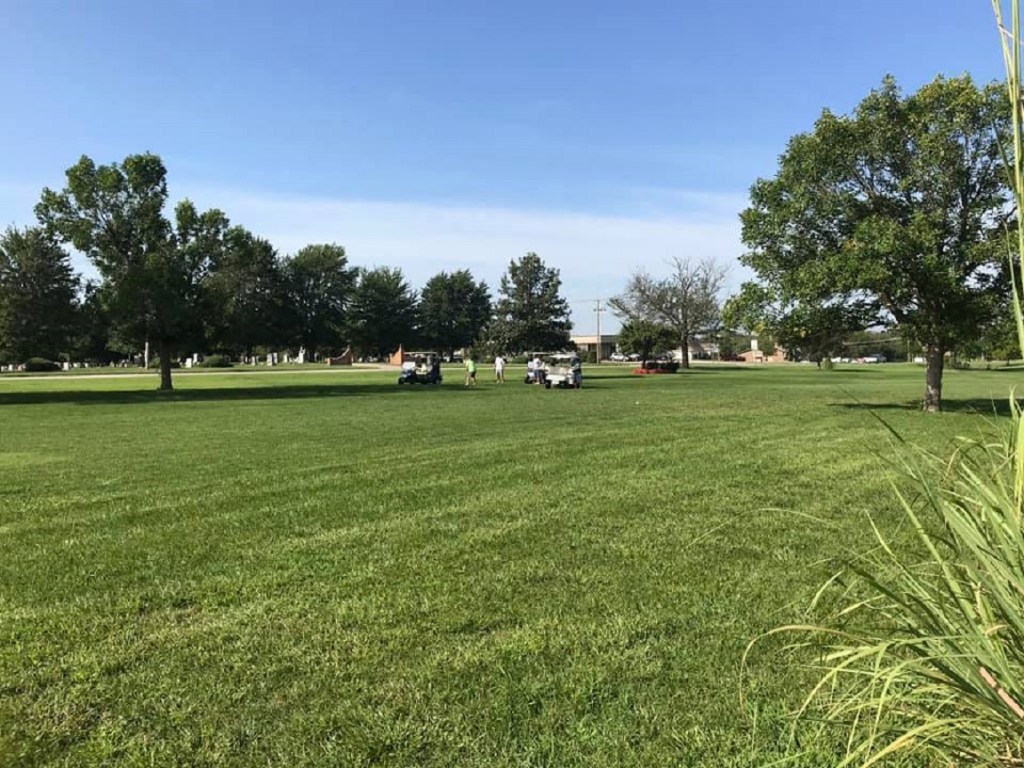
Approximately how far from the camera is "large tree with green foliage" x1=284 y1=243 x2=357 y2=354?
102562mm

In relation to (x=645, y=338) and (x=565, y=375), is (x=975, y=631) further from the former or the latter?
(x=645, y=338)

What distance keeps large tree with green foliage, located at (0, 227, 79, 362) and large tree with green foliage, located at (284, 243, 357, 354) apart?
66170 millimetres

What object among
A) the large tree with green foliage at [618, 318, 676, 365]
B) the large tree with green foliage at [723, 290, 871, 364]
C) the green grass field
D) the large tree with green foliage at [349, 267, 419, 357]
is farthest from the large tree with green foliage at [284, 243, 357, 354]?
the green grass field

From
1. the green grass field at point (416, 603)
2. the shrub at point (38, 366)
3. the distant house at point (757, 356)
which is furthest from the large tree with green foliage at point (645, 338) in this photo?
the shrub at point (38, 366)

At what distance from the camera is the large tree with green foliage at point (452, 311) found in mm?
110938

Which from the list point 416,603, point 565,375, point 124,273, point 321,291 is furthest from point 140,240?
point 321,291

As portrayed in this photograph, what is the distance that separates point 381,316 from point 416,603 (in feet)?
342

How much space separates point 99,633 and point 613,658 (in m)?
2.80

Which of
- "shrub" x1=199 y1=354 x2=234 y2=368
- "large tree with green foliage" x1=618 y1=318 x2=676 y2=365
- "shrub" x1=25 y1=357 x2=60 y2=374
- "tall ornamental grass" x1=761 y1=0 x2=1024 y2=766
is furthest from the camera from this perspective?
"shrub" x1=199 y1=354 x2=234 y2=368

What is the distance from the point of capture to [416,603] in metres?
4.74

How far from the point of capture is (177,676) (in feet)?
12.2

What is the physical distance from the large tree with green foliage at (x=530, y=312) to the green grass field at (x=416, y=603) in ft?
256

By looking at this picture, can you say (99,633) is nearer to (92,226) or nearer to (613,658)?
(613,658)

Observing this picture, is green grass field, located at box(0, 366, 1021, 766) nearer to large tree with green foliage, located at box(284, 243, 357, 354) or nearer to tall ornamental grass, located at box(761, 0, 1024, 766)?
tall ornamental grass, located at box(761, 0, 1024, 766)
